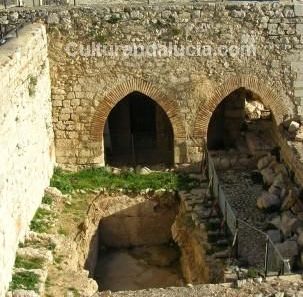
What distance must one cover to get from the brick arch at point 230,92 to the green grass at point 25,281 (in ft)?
19.6

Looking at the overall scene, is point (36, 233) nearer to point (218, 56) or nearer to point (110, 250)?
point (110, 250)

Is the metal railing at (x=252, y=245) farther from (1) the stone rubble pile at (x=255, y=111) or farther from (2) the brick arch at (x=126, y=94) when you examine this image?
(1) the stone rubble pile at (x=255, y=111)

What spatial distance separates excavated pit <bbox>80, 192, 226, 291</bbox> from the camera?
1280cm

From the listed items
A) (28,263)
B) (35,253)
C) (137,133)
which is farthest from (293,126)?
(28,263)

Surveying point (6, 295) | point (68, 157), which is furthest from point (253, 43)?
point (6, 295)

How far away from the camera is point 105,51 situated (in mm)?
13852

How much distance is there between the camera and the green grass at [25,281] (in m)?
9.44

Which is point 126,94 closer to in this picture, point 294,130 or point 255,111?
point 294,130

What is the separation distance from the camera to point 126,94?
1406cm

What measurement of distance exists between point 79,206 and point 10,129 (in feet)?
10.5

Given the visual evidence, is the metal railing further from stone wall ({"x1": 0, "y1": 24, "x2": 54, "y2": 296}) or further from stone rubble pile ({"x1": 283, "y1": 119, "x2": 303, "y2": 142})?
stone wall ({"x1": 0, "y1": 24, "x2": 54, "y2": 296})

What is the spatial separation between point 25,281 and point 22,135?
2.82 metres

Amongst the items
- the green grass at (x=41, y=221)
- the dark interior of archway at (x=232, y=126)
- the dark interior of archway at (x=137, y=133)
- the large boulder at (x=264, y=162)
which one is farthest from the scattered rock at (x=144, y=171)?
the green grass at (x=41, y=221)

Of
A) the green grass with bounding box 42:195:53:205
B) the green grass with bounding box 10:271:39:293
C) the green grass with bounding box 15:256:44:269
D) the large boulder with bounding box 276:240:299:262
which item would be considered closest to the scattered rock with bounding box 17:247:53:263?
the green grass with bounding box 15:256:44:269
